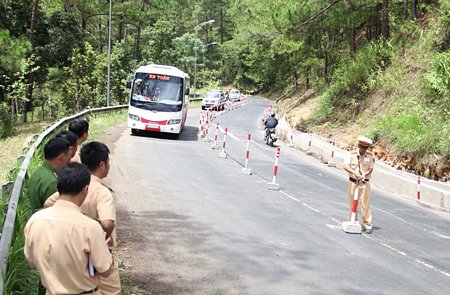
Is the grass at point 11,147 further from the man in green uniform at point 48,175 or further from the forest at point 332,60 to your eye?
the man in green uniform at point 48,175

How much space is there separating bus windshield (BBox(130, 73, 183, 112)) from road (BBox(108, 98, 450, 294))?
22.7 ft

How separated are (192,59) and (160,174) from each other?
196 feet

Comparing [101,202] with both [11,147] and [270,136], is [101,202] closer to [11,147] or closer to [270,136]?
[11,147]

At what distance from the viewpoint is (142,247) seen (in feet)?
26.8

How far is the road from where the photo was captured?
7121 mm

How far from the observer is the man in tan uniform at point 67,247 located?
339 centimetres

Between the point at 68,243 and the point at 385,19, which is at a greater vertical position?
the point at 385,19

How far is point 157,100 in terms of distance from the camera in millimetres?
23484

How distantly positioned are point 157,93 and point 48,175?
1913 cm

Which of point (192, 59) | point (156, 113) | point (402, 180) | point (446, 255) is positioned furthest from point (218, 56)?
point (446, 255)

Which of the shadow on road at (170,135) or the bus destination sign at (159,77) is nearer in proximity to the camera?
the bus destination sign at (159,77)

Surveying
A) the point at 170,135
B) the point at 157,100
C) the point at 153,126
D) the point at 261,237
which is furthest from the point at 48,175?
the point at 170,135

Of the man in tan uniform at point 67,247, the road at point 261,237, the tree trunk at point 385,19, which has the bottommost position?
the road at point 261,237

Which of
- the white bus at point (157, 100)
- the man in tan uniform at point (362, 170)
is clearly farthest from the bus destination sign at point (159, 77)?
the man in tan uniform at point (362, 170)
